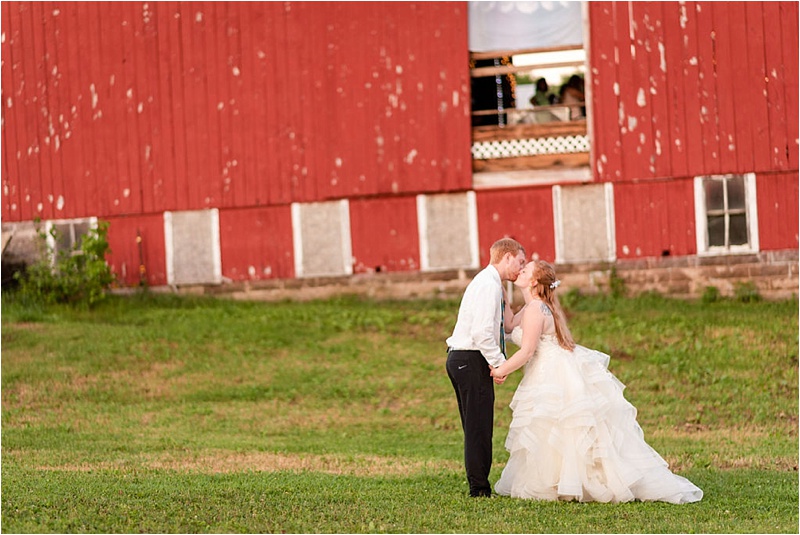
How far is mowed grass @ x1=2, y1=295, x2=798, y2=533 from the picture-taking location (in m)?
8.10

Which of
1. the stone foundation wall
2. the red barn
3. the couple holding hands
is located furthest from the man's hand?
the red barn

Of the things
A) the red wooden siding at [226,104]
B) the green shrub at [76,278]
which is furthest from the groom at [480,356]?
the green shrub at [76,278]

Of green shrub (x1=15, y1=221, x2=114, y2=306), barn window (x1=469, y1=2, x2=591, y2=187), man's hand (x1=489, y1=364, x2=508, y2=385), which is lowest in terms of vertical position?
man's hand (x1=489, y1=364, x2=508, y2=385)

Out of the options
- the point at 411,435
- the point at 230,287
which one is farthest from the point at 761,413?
the point at 230,287

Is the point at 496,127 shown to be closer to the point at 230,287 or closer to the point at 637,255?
the point at 637,255

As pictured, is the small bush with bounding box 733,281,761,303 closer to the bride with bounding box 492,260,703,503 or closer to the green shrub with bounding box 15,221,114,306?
the green shrub with bounding box 15,221,114,306

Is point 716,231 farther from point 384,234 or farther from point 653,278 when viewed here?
point 384,234

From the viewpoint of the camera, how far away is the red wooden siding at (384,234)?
21.7 meters

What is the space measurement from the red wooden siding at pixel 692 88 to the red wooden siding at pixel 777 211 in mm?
247

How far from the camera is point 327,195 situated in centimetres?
2192

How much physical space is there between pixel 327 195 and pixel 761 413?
984cm

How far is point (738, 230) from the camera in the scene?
20938mm

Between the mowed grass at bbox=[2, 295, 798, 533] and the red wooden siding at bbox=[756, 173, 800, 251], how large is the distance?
126 centimetres

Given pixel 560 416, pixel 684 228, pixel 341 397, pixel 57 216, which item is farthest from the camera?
pixel 57 216
